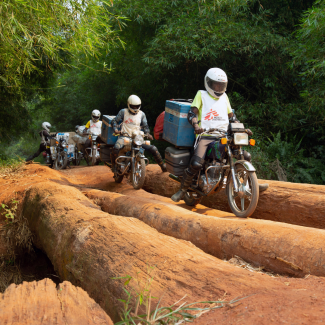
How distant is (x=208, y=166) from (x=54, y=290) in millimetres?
3244

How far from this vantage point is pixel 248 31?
11.0m

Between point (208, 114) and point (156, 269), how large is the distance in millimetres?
3205

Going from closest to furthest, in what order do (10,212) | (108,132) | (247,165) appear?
(247,165), (10,212), (108,132)

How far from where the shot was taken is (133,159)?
24.7 feet

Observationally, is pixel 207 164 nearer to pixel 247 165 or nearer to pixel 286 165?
pixel 247 165

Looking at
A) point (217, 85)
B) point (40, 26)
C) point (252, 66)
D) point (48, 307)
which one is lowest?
point (48, 307)

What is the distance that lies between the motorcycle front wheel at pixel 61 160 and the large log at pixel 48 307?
1019cm

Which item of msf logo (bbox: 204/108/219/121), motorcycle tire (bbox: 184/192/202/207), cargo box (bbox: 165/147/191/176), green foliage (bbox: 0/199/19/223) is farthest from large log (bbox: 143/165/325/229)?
green foliage (bbox: 0/199/19/223)

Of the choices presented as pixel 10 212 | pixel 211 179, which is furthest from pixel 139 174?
pixel 10 212

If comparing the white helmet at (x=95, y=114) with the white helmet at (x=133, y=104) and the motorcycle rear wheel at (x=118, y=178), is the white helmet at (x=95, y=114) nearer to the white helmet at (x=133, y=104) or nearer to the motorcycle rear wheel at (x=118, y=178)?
the motorcycle rear wheel at (x=118, y=178)

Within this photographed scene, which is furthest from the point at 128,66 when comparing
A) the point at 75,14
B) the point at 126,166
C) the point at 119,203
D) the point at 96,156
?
the point at 119,203

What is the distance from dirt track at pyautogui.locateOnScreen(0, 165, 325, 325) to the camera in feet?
6.28

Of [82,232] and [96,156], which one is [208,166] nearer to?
[82,232]

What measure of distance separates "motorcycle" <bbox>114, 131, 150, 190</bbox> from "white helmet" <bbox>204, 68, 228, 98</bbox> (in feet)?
8.20
